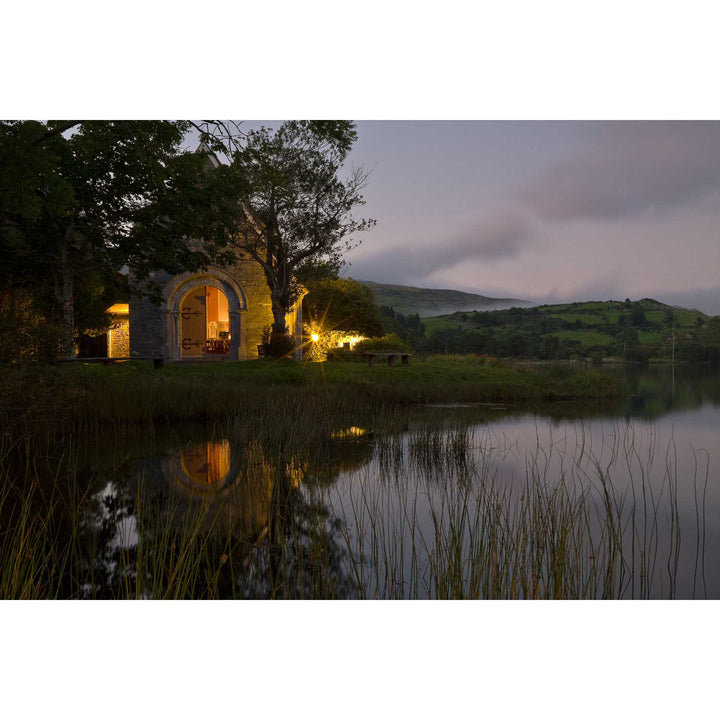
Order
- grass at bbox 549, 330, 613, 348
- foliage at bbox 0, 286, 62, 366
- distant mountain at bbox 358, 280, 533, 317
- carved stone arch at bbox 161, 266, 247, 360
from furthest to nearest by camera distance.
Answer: distant mountain at bbox 358, 280, 533, 317, grass at bbox 549, 330, 613, 348, carved stone arch at bbox 161, 266, 247, 360, foliage at bbox 0, 286, 62, 366

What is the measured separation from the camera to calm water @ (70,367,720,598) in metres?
3.16

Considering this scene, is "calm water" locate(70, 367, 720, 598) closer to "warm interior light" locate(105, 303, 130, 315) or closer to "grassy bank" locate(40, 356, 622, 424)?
"grassy bank" locate(40, 356, 622, 424)

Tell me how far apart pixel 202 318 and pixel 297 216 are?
6.23m

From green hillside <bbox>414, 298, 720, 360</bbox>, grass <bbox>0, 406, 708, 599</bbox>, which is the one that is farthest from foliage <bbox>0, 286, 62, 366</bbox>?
green hillside <bbox>414, 298, 720, 360</bbox>

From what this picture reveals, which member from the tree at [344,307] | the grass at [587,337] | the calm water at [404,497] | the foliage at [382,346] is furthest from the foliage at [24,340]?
the grass at [587,337]

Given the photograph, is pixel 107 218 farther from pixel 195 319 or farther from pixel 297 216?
pixel 195 319

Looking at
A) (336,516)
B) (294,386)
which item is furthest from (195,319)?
(336,516)

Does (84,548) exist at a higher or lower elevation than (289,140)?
lower

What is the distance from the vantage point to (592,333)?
20.3 meters

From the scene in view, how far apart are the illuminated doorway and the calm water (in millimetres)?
11448
